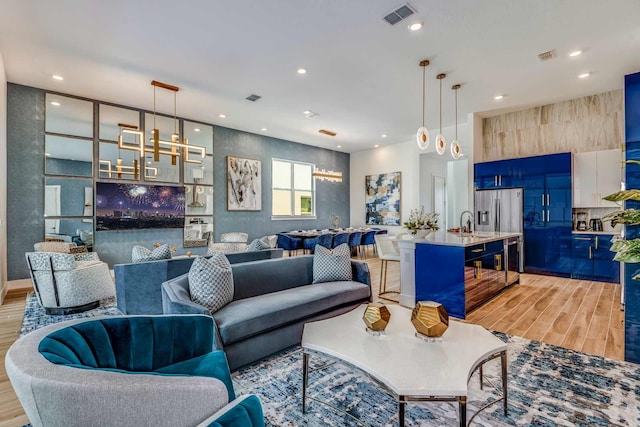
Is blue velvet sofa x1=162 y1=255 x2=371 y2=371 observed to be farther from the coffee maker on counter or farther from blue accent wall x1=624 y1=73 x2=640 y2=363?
the coffee maker on counter

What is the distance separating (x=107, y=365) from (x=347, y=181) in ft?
32.5

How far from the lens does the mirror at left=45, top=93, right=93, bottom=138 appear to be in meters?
5.43

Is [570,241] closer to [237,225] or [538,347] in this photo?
[538,347]

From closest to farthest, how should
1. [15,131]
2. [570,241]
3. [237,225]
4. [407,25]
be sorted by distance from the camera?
[407,25], [15,131], [570,241], [237,225]

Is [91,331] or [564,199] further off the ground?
[564,199]

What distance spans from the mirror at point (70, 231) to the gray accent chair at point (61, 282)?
1.98 m

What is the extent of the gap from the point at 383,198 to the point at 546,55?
594cm

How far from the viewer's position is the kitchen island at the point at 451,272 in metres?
3.58

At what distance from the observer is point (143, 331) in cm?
158

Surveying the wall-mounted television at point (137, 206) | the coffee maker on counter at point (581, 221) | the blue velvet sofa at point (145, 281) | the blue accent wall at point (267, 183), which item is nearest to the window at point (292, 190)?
the blue accent wall at point (267, 183)

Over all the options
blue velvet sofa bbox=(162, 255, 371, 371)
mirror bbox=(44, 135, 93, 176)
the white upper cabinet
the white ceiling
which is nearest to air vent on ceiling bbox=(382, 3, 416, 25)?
the white ceiling

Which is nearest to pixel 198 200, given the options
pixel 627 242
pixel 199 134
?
pixel 199 134

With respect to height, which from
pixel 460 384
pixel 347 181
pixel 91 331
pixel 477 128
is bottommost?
pixel 460 384

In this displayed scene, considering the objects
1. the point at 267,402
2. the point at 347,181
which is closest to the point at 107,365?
the point at 267,402
